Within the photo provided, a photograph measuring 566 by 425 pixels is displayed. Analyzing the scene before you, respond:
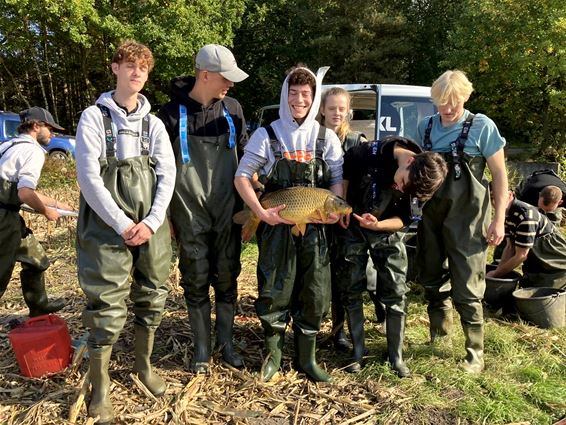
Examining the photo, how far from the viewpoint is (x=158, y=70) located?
21703mm

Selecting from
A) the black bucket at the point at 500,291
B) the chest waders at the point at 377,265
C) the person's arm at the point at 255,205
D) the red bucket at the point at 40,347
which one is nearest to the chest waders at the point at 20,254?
the red bucket at the point at 40,347

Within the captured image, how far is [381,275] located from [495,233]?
971 millimetres

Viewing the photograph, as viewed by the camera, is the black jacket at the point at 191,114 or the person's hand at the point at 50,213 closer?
the black jacket at the point at 191,114

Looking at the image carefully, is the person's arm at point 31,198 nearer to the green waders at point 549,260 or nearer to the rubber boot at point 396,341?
the rubber boot at point 396,341

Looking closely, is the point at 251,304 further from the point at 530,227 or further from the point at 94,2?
the point at 94,2

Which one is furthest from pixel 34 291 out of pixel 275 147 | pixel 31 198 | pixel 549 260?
pixel 549 260

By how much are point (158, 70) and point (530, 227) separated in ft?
64.3

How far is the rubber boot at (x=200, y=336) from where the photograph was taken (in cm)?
403

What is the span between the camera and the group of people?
3229mm

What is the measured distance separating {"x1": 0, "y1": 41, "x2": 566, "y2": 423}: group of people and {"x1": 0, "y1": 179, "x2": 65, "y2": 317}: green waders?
0.16ft

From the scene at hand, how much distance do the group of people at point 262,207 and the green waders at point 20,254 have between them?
50 mm

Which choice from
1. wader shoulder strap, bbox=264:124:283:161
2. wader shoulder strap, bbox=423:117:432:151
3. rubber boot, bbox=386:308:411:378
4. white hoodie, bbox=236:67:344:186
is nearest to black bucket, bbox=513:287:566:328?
rubber boot, bbox=386:308:411:378

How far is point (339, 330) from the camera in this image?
181 inches

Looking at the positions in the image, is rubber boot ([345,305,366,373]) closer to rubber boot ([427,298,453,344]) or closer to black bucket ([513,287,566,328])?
rubber boot ([427,298,453,344])
